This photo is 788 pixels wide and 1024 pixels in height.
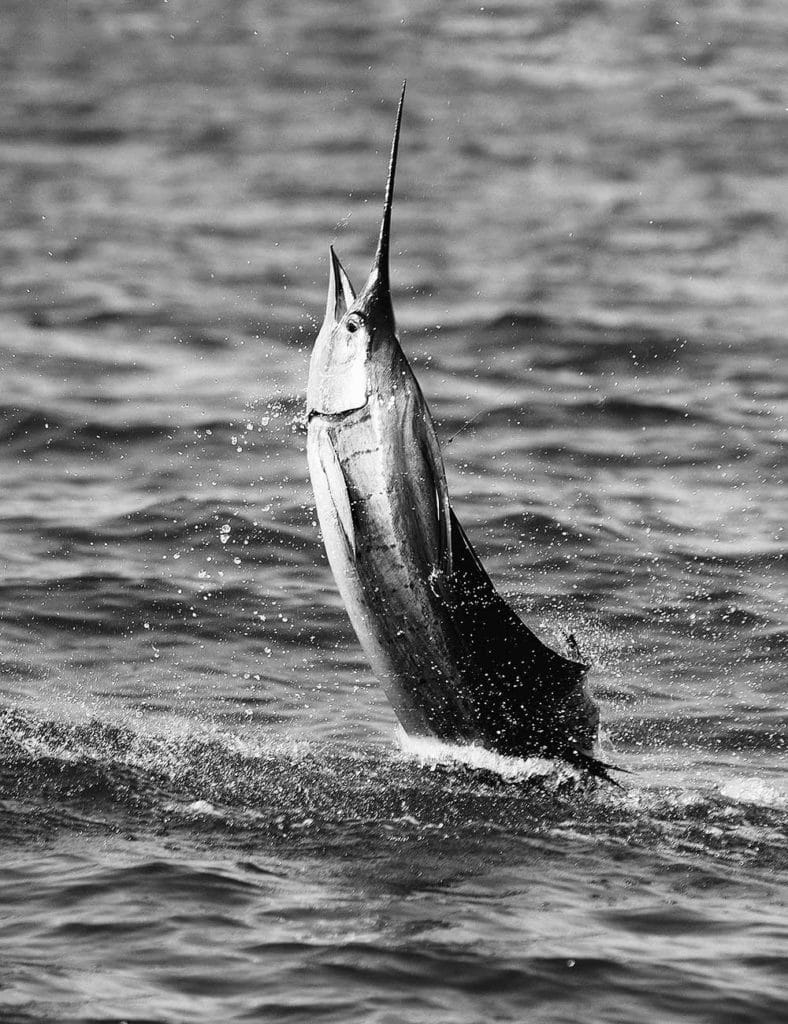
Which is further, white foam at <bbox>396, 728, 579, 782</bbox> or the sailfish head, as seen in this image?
white foam at <bbox>396, 728, 579, 782</bbox>

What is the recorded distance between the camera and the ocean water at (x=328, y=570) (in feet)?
21.7

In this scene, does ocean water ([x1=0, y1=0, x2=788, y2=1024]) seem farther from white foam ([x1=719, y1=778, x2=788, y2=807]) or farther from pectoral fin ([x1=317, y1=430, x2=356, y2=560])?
pectoral fin ([x1=317, y1=430, x2=356, y2=560])

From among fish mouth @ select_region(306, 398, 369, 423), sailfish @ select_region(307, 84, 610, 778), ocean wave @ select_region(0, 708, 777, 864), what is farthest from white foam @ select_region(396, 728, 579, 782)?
fish mouth @ select_region(306, 398, 369, 423)

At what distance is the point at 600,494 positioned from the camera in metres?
12.5

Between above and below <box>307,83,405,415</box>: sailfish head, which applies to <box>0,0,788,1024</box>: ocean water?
below

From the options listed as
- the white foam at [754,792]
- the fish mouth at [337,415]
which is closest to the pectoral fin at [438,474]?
the fish mouth at [337,415]

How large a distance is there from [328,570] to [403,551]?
4093 millimetres

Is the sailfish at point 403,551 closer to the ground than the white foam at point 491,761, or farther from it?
farther from it

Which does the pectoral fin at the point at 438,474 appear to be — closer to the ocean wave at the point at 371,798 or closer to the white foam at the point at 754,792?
the ocean wave at the point at 371,798

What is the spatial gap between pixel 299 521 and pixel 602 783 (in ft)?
14.5

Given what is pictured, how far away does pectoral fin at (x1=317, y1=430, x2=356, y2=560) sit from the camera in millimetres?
6961

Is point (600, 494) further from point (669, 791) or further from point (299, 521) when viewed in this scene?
point (669, 791)

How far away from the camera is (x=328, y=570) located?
36.5 feet

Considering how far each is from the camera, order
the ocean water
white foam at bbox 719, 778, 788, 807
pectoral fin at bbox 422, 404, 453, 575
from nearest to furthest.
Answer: the ocean water
pectoral fin at bbox 422, 404, 453, 575
white foam at bbox 719, 778, 788, 807
